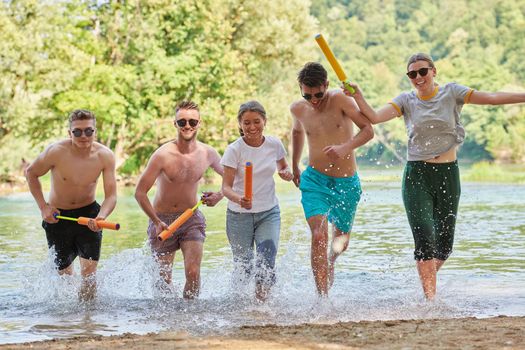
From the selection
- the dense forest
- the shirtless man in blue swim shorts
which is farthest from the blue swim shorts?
the dense forest

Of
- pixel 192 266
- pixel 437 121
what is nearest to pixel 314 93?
pixel 437 121

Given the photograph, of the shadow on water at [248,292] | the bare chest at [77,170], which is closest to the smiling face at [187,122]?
the bare chest at [77,170]

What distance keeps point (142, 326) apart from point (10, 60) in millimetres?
26332

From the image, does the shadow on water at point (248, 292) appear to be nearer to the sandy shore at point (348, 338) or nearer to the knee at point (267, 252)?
the knee at point (267, 252)

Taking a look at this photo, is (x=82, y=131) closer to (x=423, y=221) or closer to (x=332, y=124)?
(x=332, y=124)


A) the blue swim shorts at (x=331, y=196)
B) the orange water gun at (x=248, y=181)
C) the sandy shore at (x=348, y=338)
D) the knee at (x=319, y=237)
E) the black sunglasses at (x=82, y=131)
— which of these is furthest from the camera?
the black sunglasses at (x=82, y=131)

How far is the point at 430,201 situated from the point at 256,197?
56.4 inches

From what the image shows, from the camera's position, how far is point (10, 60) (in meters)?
31.7

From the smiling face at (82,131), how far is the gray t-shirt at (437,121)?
104 inches

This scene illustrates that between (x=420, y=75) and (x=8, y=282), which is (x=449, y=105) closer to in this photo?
(x=420, y=75)

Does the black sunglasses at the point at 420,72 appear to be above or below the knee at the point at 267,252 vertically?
above

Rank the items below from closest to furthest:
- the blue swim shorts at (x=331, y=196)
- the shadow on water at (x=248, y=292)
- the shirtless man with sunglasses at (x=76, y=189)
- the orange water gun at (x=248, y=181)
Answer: the orange water gun at (x=248, y=181) < the shadow on water at (x=248, y=292) < the blue swim shorts at (x=331, y=196) < the shirtless man with sunglasses at (x=76, y=189)

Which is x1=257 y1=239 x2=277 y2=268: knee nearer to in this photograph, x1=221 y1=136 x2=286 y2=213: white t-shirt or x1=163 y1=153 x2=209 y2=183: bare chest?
x1=221 y1=136 x2=286 y2=213: white t-shirt

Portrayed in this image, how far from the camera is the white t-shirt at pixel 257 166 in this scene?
7699 millimetres
